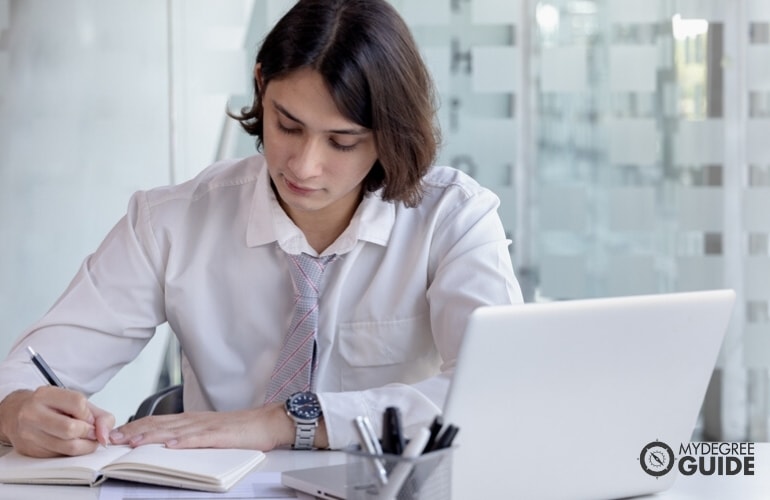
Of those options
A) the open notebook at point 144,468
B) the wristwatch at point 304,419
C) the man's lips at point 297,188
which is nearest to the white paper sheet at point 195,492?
the open notebook at point 144,468

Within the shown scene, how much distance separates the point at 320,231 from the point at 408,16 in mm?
2198

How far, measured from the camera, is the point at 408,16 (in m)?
4.11

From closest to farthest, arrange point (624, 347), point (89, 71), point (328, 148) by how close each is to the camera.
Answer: point (624, 347) < point (328, 148) < point (89, 71)

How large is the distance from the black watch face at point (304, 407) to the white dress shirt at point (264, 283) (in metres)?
0.33

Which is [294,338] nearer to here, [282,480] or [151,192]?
[151,192]

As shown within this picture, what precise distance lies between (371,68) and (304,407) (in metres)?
0.59

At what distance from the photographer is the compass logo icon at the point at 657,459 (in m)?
1.41

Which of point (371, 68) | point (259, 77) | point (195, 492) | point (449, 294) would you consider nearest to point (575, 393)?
point (195, 492)

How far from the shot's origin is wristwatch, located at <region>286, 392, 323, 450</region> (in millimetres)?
1654

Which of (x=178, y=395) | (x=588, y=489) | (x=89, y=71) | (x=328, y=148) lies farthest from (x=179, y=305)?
(x=89, y=71)

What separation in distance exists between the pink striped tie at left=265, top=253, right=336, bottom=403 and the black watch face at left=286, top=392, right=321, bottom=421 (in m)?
0.27

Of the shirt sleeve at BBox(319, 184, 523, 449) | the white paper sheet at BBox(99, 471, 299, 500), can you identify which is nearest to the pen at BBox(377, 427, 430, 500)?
the white paper sheet at BBox(99, 471, 299, 500)

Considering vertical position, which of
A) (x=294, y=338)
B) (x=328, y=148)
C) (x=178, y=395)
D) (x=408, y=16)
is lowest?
(x=178, y=395)

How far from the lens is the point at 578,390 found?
1.31m
